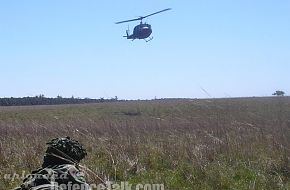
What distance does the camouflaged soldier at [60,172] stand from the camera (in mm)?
2084

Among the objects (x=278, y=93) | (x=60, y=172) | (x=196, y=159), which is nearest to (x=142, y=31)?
(x=278, y=93)

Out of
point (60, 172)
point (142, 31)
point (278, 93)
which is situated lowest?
point (60, 172)

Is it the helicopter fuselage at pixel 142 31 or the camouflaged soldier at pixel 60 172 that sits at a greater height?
the helicopter fuselage at pixel 142 31

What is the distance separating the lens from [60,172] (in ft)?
7.31

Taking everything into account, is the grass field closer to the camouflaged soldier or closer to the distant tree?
the distant tree

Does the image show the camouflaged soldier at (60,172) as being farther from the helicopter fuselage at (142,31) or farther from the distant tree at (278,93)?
the helicopter fuselage at (142,31)

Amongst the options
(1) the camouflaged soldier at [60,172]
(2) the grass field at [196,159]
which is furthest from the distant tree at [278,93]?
(1) the camouflaged soldier at [60,172]

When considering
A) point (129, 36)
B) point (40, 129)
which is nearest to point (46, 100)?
point (129, 36)

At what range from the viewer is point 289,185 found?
18.2 ft

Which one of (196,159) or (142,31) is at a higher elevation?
(142,31)

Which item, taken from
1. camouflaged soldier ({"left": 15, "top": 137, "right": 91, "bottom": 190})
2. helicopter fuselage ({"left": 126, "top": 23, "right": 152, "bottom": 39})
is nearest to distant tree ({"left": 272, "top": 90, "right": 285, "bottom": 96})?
camouflaged soldier ({"left": 15, "top": 137, "right": 91, "bottom": 190})

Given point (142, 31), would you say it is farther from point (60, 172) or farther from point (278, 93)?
point (60, 172)

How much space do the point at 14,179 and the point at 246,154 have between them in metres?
4.13

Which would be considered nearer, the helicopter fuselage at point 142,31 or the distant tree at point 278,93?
the distant tree at point 278,93
